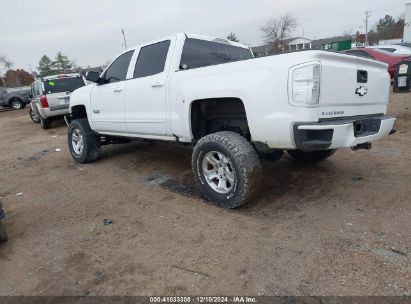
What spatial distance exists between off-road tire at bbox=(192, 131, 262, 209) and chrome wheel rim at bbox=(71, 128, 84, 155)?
3.43 metres

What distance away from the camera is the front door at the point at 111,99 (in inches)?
203

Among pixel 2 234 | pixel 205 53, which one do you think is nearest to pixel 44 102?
pixel 205 53

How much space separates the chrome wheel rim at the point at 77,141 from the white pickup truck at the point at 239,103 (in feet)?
4.09

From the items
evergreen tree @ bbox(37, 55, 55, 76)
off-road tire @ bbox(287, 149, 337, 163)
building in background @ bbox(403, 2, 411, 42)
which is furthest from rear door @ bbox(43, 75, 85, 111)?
evergreen tree @ bbox(37, 55, 55, 76)

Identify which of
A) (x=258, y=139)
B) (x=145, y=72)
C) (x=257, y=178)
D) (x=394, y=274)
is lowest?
(x=394, y=274)

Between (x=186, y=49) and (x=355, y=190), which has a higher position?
(x=186, y=49)

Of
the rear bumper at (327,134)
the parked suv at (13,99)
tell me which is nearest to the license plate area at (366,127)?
the rear bumper at (327,134)

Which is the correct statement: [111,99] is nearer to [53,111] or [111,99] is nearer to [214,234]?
[214,234]

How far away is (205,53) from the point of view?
14.9 feet

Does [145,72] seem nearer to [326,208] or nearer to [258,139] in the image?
[258,139]

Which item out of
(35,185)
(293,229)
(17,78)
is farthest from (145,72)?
(17,78)

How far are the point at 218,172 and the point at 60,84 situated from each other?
999cm

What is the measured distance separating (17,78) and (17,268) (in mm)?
86009

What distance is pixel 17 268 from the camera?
294cm
